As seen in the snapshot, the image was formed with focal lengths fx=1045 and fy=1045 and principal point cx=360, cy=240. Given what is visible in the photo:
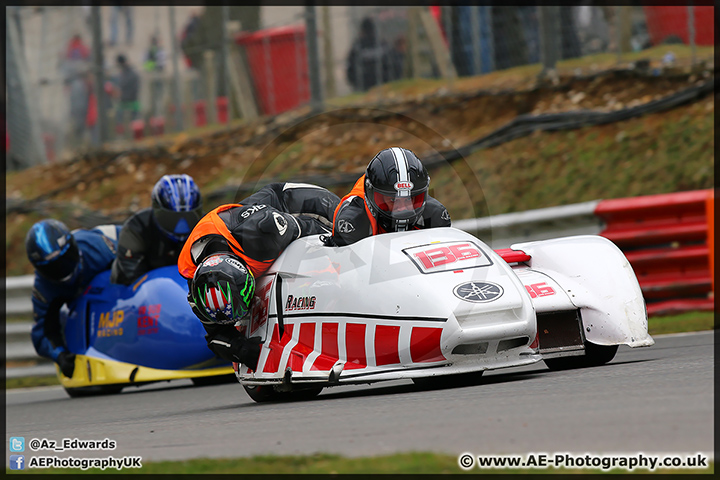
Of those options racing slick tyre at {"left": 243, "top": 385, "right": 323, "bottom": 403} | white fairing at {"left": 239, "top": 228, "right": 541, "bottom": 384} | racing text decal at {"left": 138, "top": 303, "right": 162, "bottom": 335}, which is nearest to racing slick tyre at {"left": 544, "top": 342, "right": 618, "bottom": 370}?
white fairing at {"left": 239, "top": 228, "right": 541, "bottom": 384}

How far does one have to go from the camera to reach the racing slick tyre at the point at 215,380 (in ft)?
28.7

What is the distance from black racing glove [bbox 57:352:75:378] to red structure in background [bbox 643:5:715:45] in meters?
7.76

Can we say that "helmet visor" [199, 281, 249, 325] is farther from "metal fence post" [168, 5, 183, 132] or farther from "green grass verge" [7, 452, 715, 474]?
"metal fence post" [168, 5, 183, 132]

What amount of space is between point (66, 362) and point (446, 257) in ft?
15.5

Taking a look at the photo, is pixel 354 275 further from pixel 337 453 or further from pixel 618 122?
pixel 618 122

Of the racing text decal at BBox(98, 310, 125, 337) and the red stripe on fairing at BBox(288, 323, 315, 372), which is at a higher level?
the red stripe on fairing at BBox(288, 323, 315, 372)

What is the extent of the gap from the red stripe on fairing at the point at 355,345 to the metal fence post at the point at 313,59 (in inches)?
352

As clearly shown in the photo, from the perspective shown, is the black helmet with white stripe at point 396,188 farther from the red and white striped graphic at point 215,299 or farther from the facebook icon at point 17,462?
the facebook icon at point 17,462

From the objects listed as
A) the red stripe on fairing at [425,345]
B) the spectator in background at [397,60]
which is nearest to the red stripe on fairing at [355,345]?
the red stripe on fairing at [425,345]

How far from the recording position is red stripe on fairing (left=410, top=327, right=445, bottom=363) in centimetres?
526

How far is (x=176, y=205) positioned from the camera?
8.41 m

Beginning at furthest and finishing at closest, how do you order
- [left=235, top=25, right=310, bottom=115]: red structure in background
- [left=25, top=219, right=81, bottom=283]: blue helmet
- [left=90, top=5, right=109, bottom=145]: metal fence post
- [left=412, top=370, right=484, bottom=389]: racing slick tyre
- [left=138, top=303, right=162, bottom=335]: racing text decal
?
[left=90, top=5, right=109, bottom=145]: metal fence post → [left=235, top=25, right=310, bottom=115]: red structure in background → [left=25, top=219, right=81, bottom=283]: blue helmet → [left=138, top=303, right=162, bottom=335]: racing text decal → [left=412, top=370, right=484, bottom=389]: racing slick tyre
